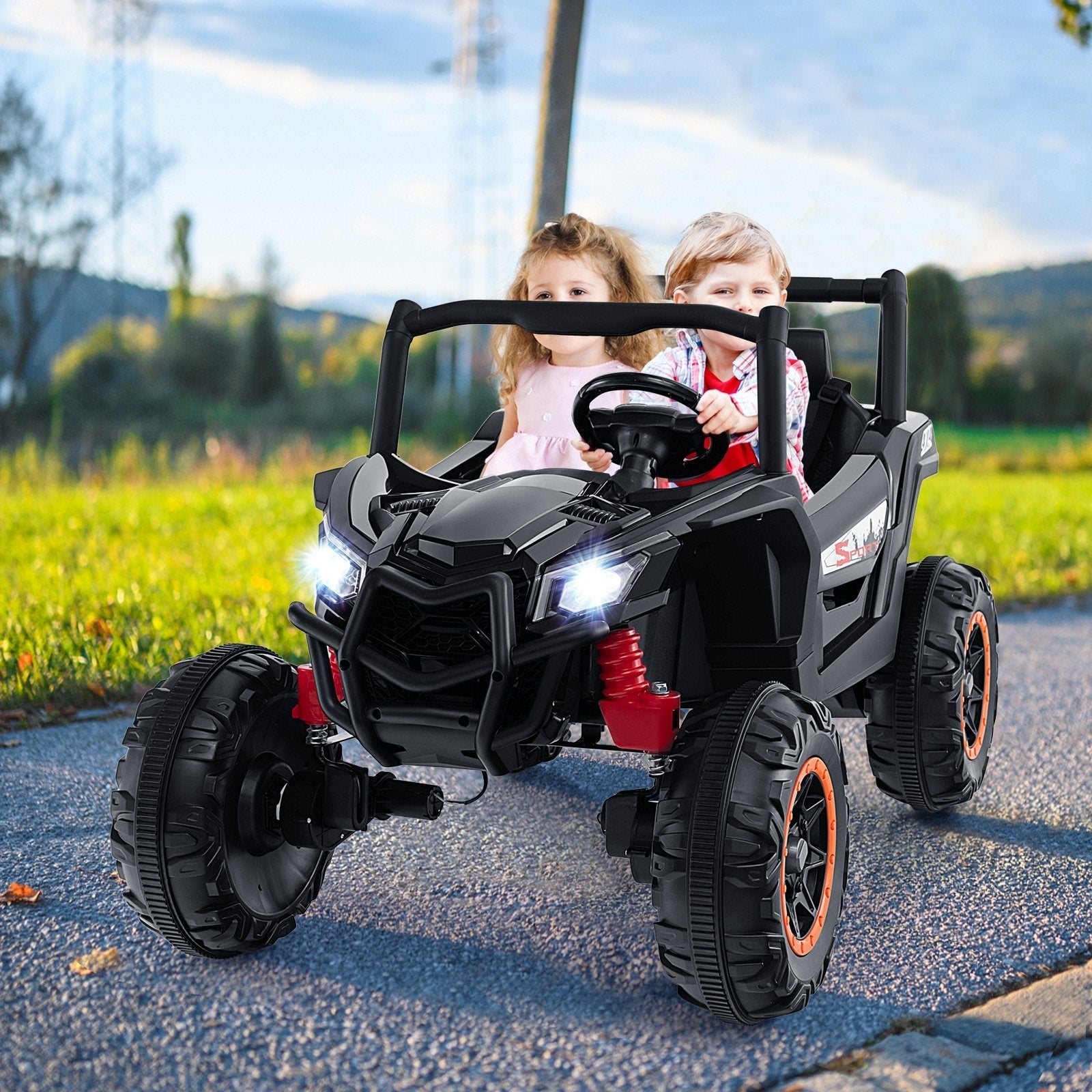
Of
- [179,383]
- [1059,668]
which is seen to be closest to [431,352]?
[179,383]

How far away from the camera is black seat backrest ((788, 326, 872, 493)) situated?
12.9ft

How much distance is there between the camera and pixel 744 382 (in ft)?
11.2

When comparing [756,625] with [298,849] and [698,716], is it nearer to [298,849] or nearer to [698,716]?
[698,716]

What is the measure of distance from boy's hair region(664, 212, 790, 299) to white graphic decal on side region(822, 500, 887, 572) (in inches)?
26.5

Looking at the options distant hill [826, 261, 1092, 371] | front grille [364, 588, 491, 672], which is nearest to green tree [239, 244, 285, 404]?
distant hill [826, 261, 1092, 371]

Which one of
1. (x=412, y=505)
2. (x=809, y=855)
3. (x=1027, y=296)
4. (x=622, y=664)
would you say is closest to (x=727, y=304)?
(x=412, y=505)

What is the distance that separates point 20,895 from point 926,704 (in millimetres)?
2439

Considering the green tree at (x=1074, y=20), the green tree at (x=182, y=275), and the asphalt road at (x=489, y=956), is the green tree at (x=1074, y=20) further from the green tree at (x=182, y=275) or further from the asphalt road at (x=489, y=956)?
the green tree at (x=182, y=275)

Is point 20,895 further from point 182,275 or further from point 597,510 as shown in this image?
point 182,275

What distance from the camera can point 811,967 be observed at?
274cm

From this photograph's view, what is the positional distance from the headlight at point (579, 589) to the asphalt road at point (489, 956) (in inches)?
32.5

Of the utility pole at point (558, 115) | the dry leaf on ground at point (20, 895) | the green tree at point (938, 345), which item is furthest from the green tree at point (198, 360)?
the dry leaf on ground at point (20, 895)

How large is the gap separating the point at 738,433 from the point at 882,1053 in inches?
56.5

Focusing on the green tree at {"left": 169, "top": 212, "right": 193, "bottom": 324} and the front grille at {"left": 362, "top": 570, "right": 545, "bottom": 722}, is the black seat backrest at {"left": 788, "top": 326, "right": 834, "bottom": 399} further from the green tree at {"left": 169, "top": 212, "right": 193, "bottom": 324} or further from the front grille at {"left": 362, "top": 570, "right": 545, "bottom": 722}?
the green tree at {"left": 169, "top": 212, "right": 193, "bottom": 324}
